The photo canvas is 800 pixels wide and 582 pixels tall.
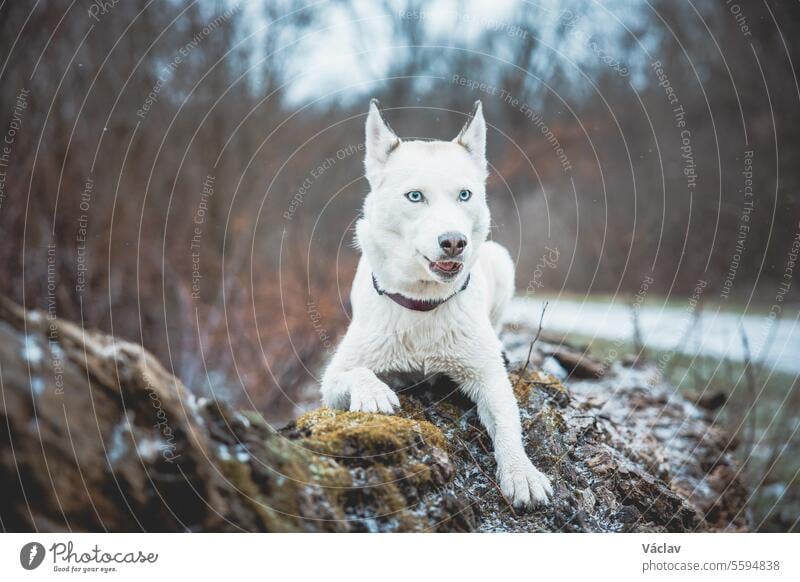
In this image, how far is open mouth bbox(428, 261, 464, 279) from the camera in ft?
9.60

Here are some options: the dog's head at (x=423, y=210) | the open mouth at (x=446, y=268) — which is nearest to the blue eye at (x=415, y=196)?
the dog's head at (x=423, y=210)

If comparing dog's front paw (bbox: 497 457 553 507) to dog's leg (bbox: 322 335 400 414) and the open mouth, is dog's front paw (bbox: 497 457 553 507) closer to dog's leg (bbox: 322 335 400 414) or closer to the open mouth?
dog's leg (bbox: 322 335 400 414)

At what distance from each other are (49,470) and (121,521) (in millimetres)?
306

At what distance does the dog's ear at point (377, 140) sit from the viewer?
3354 mm

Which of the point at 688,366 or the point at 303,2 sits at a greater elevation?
the point at 303,2

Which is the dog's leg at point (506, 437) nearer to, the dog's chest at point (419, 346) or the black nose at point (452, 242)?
the dog's chest at point (419, 346)

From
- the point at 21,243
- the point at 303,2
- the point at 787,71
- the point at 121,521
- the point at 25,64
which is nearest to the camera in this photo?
the point at 121,521

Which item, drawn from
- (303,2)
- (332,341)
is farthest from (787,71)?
(332,341)

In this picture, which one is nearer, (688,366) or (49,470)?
(49,470)

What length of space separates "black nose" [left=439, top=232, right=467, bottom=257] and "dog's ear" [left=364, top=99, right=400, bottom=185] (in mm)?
798

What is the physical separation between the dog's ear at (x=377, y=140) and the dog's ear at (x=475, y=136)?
375 millimetres

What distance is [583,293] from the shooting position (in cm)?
748
